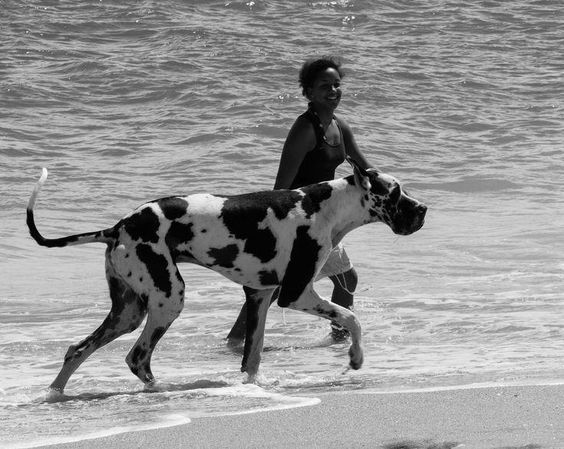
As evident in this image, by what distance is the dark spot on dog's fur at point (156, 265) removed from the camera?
640 cm

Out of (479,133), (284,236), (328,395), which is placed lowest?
(479,133)

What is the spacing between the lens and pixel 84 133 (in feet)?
53.7

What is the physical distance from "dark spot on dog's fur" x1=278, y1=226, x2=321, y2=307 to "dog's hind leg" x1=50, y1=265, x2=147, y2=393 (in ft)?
2.37

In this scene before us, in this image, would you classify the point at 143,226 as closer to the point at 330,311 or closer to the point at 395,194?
the point at 330,311

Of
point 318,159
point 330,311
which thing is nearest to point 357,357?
point 330,311

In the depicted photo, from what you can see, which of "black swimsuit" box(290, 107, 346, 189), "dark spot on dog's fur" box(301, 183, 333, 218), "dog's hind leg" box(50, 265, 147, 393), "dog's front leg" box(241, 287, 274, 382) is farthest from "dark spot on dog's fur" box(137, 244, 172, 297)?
"black swimsuit" box(290, 107, 346, 189)

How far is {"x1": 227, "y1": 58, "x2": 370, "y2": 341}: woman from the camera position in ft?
23.9

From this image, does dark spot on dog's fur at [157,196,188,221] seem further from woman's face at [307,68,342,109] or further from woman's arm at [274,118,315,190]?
woman's face at [307,68,342,109]

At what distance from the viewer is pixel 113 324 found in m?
6.64

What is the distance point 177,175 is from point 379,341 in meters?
6.67

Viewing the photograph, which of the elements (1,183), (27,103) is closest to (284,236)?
(1,183)

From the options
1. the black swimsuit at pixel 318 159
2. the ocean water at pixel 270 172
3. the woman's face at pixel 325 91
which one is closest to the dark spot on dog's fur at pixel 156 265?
the ocean water at pixel 270 172

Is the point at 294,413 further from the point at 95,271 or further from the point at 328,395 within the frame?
the point at 95,271

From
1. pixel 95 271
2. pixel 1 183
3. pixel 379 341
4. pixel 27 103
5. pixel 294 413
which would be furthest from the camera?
pixel 27 103
